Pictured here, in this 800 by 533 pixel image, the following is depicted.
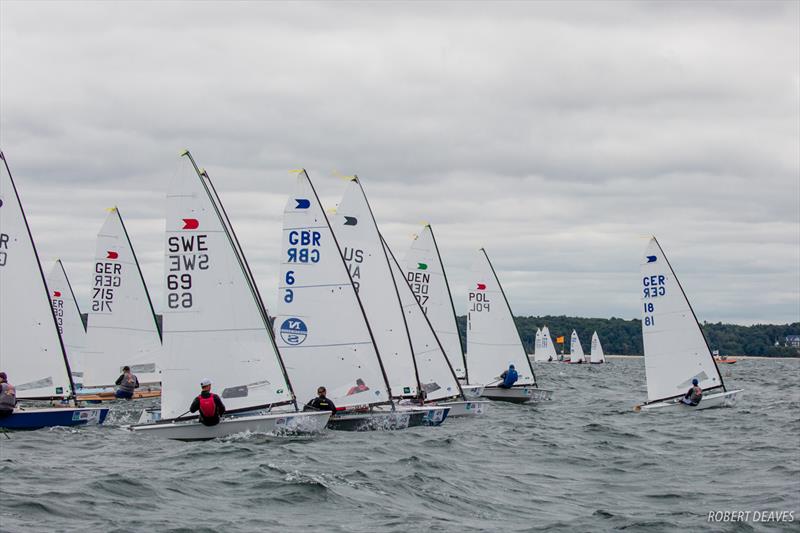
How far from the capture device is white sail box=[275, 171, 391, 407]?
27875 millimetres

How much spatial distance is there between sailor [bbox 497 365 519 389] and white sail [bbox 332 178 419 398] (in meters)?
10.7

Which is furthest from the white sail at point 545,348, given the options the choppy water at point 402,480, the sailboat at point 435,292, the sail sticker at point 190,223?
the sail sticker at point 190,223

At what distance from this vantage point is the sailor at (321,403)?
26.7 m

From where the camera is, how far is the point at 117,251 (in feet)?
141

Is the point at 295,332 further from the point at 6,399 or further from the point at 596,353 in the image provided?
the point at 596,353

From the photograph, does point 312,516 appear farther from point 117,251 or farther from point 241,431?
point 117,251

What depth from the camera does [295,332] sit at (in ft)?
91.5

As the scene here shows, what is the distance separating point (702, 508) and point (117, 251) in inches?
1186

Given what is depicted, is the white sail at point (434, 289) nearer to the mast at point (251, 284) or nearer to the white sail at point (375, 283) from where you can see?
A: the white sail at point (375, 283)

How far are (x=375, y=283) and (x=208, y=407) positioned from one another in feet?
Result: 31.6

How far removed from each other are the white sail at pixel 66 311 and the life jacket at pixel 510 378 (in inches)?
757

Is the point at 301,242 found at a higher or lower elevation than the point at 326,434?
higher

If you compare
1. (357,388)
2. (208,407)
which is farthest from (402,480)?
(357,388)

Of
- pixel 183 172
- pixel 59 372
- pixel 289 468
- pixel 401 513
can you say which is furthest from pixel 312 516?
pixel 59 372
